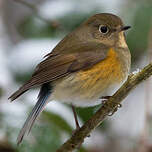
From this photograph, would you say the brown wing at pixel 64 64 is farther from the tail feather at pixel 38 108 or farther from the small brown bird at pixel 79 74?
the tail feather at pixel 38 108

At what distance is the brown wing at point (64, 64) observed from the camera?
2660mm

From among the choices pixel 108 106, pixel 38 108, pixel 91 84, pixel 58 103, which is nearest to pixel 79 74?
pixel 91 84

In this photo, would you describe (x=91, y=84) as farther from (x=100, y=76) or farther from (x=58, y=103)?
(x=58, y=103)

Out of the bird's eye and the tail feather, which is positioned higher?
the bird's eye

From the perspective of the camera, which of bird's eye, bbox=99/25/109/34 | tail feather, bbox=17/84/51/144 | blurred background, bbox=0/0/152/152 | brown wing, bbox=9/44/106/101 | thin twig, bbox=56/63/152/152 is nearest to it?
thin twig, bbox=56/63/152/152

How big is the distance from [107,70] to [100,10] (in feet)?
3.64

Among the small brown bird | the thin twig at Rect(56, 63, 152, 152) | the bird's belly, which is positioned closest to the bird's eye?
the small brown bird

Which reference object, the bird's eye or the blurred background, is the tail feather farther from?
the bird's eye

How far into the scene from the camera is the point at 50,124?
2.79 m

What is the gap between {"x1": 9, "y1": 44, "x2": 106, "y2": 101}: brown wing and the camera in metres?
2.66

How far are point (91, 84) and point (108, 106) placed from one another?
504mm

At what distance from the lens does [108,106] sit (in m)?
2.19

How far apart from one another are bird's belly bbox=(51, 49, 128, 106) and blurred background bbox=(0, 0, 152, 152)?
208 millimetres

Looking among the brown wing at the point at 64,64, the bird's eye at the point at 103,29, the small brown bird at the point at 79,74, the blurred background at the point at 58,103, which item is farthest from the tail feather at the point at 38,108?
the bird's eye at the point at 103,29
